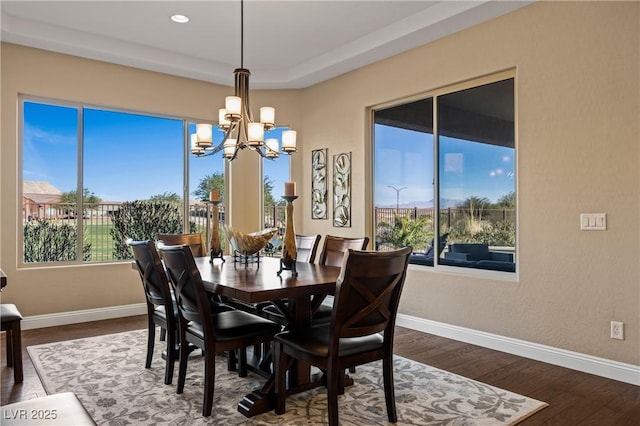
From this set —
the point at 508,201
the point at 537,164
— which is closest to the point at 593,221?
the point at 537,164

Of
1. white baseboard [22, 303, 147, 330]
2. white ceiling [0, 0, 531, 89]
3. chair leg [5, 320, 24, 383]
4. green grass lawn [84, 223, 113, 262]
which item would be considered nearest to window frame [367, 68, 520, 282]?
white ceiling [0, 0, 531, 89]

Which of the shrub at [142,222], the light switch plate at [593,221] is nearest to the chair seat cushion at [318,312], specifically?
the light switch plate at [593,221]

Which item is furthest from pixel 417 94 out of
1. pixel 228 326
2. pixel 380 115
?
pixel 228 326

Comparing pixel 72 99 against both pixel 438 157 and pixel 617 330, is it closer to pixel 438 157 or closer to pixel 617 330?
pixel 438 157

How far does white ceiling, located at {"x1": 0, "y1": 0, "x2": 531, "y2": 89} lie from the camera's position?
3.82 meters

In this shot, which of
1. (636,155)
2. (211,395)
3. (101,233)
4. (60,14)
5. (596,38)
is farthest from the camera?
(101,233)

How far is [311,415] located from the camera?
248 cm

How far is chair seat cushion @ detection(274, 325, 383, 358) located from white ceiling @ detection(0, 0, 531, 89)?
2.80m

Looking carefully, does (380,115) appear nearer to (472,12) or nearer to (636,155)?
(472,12)

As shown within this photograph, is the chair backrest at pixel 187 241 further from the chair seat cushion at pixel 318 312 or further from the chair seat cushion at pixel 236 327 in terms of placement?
the chair seat cushion at pixel 236 327

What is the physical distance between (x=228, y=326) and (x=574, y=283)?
8.35 feet

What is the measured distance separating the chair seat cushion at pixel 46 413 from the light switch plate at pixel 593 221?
3.27 m

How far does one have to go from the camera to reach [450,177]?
168 inches

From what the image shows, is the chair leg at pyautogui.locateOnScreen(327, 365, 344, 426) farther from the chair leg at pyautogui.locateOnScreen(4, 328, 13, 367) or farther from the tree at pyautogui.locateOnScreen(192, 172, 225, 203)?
the tree at pyautogui.locateOnScreen(192, 172, 225, 203)
